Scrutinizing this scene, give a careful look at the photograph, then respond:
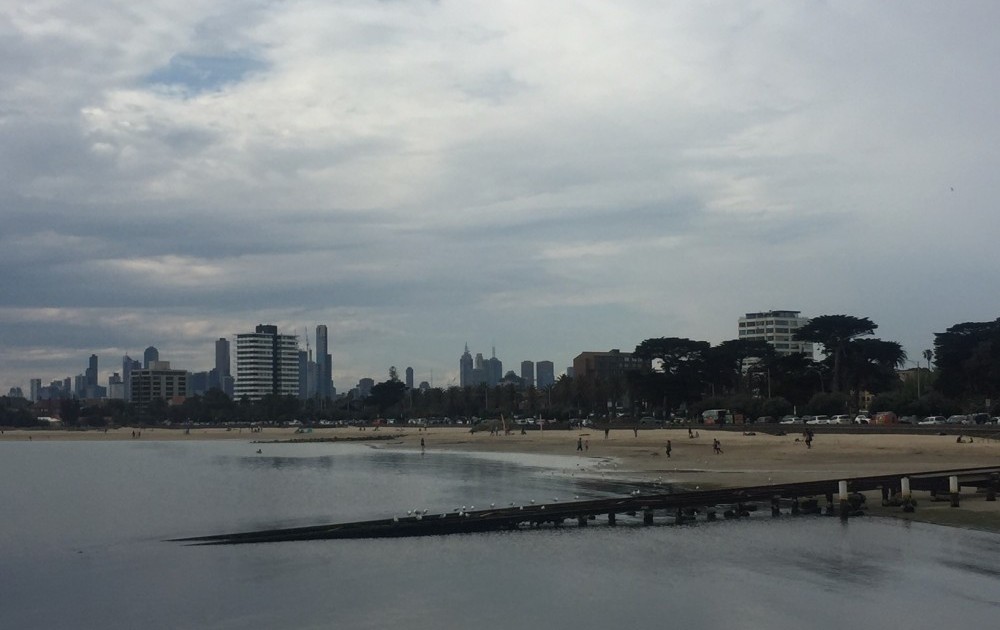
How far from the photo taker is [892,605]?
2270 centimetres

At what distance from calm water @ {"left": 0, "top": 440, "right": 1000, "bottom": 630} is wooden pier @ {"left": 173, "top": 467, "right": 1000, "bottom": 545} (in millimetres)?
958

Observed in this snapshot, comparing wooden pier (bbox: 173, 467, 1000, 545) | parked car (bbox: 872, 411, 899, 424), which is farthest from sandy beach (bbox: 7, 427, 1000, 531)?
parked car (bbox: 872, 411, 899, 424)

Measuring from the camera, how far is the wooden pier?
114 feet

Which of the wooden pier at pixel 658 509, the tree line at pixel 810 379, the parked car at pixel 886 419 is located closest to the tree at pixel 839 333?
the tree line at pixel 810 379

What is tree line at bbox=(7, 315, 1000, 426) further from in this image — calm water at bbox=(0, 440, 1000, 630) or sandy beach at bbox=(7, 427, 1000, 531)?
calm water at bbox=(0, 440, 1000, 630)

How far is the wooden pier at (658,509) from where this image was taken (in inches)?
1364

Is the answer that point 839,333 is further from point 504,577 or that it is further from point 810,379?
point 504,577

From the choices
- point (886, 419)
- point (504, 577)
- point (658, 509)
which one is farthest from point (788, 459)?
point (504, 577)

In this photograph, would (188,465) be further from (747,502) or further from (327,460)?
(747,502)


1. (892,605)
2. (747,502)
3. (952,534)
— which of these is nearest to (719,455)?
(747,502)

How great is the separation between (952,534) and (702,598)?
11385 millimetres

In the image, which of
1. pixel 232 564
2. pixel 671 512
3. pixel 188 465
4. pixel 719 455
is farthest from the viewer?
pixel 188 465

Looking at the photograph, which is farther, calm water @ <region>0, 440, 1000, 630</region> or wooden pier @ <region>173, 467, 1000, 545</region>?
wooden pier @ <region>173, 467, 1000, 545</region>

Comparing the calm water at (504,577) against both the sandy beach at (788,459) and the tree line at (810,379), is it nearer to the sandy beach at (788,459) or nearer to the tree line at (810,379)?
the sandy beach at (788,459)
